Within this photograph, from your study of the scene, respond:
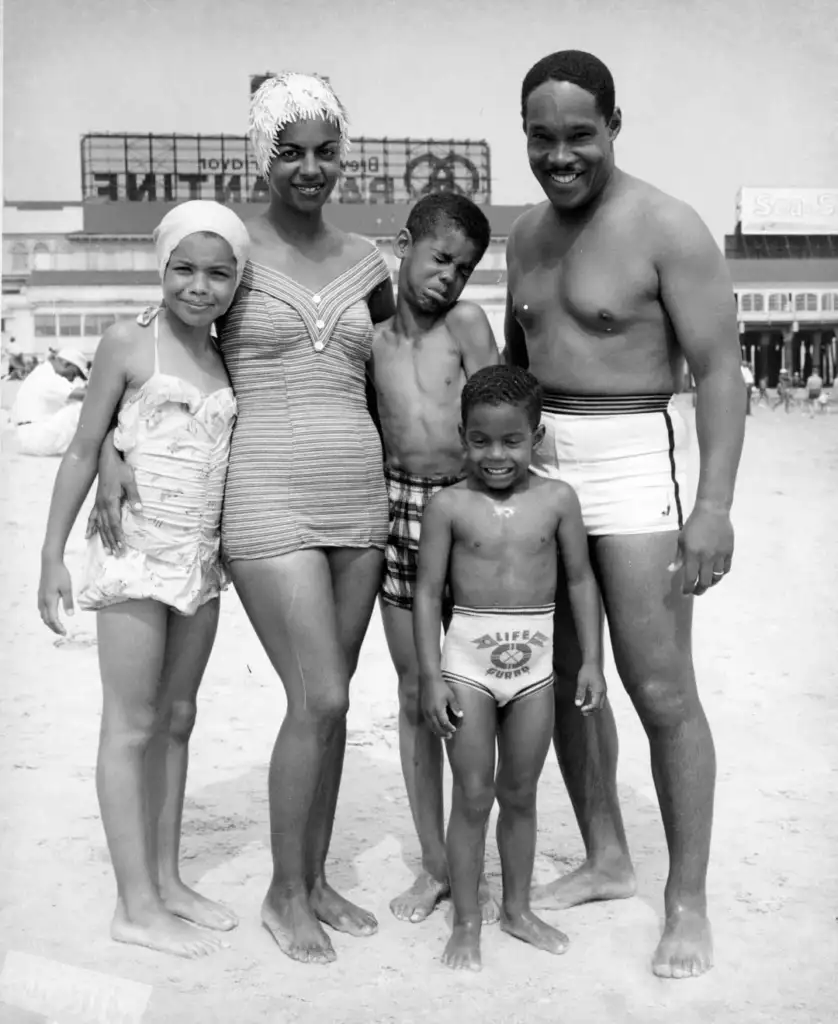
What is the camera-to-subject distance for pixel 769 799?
15.0ft

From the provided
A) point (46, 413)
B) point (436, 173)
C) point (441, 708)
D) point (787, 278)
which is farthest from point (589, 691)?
point (436, 173)

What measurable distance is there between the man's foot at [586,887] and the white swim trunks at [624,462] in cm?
119

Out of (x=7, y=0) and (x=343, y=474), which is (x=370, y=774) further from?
(x=7, y=0)

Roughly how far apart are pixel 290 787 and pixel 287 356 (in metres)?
1.20

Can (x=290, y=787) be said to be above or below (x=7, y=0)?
below

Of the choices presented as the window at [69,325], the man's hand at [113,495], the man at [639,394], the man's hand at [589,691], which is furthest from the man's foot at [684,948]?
the window at [69,325]

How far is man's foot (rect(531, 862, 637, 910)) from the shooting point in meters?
3.73

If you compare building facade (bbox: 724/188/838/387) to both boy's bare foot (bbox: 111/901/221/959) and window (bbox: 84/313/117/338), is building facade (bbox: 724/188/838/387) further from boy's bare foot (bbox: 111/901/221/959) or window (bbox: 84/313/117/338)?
window (bbox: 84/313/117/338)

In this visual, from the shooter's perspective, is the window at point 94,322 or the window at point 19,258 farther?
the window at point 19,258

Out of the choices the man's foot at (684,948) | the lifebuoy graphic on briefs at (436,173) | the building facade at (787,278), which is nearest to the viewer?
the man's foot at (684,948)

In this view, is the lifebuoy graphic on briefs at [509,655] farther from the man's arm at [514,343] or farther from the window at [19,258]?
the window at [19,258]

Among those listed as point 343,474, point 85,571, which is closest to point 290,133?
point 343,474

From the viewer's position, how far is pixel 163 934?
3398 mm

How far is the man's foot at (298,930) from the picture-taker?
10.8 ft
